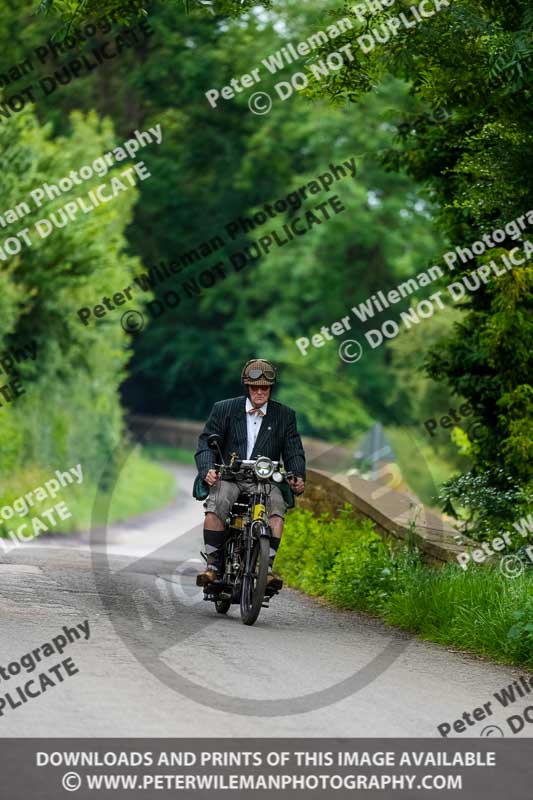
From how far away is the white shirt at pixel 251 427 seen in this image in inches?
459

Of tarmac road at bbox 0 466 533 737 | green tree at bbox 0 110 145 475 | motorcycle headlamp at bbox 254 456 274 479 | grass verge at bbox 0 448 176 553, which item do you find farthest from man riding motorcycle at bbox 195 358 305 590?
green tree at bbox 0 110 145 475

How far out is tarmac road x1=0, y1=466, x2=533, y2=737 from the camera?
7.45 metres

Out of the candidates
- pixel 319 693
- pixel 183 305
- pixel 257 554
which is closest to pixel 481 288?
pixel 257 554

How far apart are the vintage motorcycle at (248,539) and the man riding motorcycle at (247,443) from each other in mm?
77

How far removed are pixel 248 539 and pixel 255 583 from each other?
36cm

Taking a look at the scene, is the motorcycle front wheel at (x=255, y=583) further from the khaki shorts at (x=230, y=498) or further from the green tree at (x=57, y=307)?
the green tree at (x=57, y=307)

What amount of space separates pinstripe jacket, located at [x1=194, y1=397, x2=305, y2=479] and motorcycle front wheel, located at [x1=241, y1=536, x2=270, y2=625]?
784 millimetres

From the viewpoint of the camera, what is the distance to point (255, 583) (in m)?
11.2

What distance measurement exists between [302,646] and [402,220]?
134 ft

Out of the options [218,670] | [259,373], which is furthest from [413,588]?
[218,670]

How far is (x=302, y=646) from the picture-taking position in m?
10.3

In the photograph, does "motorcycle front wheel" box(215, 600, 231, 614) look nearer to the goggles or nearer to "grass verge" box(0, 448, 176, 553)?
the goggles

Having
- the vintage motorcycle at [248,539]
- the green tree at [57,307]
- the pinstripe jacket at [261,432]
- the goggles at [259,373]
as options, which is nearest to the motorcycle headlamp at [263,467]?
the vintage motorcycle at [248,539]

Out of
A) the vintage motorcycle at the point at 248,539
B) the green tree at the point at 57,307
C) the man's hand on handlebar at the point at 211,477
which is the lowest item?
the vintage motorcycle at the point at 248,539
